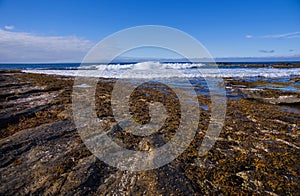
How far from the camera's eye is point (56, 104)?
26.5 feet

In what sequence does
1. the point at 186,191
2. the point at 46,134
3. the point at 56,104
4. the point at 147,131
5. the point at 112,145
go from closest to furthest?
the point at 186,191
the point at 112,145
the point at 46,134
the point at 147,131
the point at 56,104

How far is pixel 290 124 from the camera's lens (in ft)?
22.1

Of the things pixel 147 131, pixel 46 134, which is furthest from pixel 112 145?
pixel 46 134

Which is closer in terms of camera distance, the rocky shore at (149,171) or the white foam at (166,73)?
the rocky shore at (149,171)

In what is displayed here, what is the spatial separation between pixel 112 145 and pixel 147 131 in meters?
1.19

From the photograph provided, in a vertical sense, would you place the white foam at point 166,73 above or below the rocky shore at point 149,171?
above

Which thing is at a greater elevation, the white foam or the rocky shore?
the white foam

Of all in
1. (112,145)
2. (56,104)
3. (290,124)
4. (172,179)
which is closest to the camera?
(172,179)

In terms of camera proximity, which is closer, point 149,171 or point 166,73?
point 149,171

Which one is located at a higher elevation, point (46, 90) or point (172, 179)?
point (46, 90)

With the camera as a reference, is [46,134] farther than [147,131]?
No

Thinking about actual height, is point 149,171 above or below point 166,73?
below

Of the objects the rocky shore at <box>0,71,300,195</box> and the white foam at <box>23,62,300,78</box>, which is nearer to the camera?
the rocky shore at <box>0,71,300,195</box>

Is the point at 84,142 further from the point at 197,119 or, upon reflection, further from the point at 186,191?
the point at 197,119
